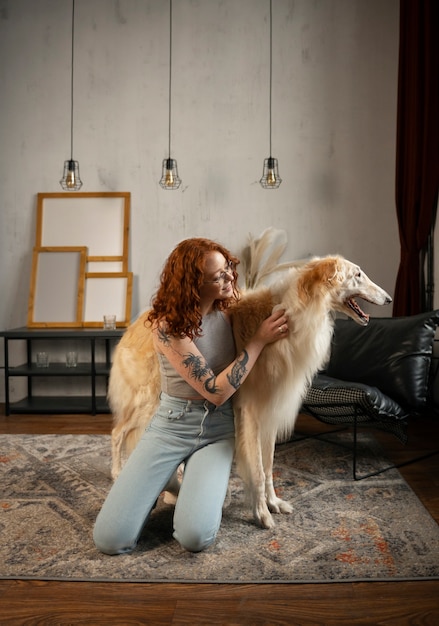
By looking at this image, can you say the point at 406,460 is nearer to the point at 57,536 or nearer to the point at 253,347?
the point at 253,347

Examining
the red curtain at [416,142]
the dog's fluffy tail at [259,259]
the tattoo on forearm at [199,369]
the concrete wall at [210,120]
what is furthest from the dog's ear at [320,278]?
the concrete wall at [210,120]

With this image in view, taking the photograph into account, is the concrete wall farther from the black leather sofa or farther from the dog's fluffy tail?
the black leather sofa

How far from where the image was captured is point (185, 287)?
217 cm

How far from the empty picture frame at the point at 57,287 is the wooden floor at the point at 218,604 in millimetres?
3031

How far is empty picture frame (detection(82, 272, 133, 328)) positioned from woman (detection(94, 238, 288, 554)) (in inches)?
99.5

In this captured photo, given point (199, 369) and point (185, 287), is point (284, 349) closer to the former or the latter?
point (199, 369)

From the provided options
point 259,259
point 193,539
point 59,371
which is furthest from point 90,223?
point 193,539

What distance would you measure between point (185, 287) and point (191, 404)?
1.55ft

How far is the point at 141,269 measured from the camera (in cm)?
497

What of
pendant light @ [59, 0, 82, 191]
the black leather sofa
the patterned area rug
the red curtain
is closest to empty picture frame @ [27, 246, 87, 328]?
pendant light @ [59, 0, 82, 191]

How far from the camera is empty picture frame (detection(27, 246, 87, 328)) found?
483 centimetres

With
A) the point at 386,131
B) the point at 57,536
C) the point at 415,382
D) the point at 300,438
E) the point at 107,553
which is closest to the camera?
the point at 107,553

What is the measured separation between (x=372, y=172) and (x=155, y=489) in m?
3.47

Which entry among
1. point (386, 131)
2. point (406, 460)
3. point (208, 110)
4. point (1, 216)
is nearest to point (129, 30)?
point (208, 110)
